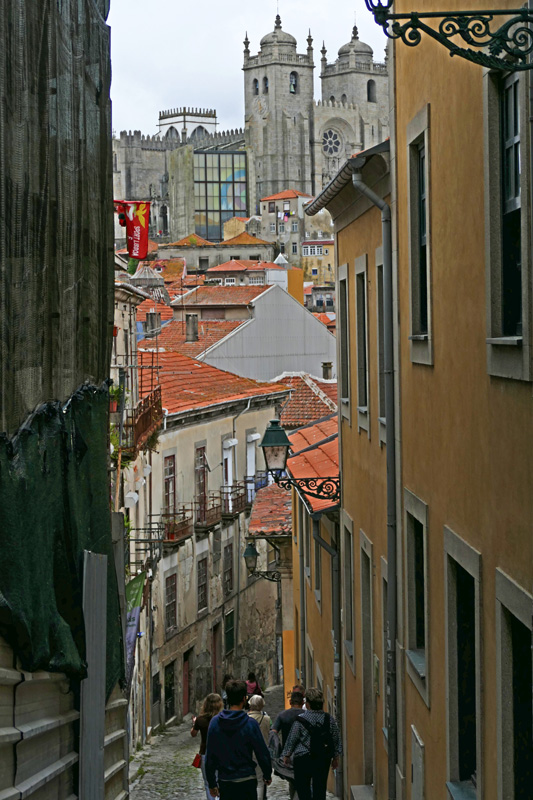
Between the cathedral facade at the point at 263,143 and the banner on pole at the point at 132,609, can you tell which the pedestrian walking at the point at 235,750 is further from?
the cathedral facade at the point at 263,143

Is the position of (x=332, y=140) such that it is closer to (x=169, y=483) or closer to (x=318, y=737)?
(x=169, y=483)

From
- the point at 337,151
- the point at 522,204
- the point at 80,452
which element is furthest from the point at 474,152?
the point at 337,151

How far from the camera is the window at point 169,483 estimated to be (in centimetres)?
2942

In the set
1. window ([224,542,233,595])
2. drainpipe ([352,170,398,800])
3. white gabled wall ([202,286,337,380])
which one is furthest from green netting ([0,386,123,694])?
white gabled wall ([202,286,337,380])

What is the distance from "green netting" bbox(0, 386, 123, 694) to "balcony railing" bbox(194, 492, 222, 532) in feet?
80.3

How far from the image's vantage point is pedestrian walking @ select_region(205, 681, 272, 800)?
8.38 meters

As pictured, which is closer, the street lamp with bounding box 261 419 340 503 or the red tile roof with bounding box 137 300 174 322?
the street lamp with bounding box 261 419 340 503

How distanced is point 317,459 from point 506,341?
421 inches

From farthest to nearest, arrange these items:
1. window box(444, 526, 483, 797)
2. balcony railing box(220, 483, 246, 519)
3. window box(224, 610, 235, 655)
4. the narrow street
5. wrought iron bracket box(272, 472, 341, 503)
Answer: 1. window box(224, 610, 235, 655)
2. balcony railing box(220, 483, 246, 519)
3. the narrow street
4. wrought iron bracket box(272, 472, 341, 503)
5. window box(444, 526, 483, 797)

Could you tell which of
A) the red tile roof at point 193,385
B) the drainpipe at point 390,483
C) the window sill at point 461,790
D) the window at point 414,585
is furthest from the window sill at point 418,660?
the red tile roof at point 193,385

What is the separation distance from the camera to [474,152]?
6113mm

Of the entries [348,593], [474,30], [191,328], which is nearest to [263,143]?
[191,328]

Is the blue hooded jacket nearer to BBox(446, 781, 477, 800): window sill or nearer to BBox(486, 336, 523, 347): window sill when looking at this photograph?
BBox(446, 781, 477, 800): window sill

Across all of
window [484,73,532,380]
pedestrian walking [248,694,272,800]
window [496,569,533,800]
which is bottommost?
pedestrian walking [248,694,272,800]
